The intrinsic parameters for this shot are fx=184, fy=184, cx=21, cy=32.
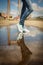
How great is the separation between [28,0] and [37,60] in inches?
24.6

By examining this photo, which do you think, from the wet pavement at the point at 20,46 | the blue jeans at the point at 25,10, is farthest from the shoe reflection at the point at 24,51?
the blue jeans at the point at 25,10

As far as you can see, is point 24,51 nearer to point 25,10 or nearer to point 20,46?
point 20,46

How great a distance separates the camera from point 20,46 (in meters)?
1.87

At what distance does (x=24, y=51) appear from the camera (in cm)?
183

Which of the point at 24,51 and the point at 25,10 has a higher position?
the point at 25,10

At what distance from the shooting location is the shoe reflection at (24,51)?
1.74 metres

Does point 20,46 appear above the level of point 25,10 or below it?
below

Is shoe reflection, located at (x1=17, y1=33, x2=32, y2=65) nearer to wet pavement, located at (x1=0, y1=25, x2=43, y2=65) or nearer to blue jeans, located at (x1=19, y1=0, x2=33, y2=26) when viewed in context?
wet pavement, located at (x1=0, y1=25, x2=43, y2=65)

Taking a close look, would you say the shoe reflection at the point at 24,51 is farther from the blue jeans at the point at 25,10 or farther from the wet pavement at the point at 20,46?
the blue jeans at the point at 25,10

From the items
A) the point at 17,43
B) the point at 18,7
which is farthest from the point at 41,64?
the point at 18,7

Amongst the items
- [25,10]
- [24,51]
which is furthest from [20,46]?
[25,10]

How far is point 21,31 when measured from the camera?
76.4 inches

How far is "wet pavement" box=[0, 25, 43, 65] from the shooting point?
1.75 meters

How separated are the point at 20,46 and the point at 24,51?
7cm
